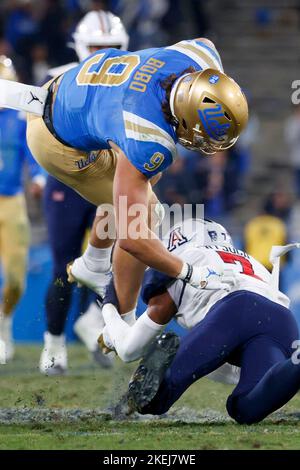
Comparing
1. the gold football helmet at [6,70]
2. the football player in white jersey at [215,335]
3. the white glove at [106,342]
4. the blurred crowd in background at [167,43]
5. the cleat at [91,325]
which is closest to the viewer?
the football player in white jersey at [215,335]

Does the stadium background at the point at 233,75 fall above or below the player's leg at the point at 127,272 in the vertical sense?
below

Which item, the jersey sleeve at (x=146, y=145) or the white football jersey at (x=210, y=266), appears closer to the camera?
the jersey sleeve at (x=146, y=145)

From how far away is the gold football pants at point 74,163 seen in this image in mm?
6012

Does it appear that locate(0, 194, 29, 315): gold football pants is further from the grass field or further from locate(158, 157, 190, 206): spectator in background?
locate(158, 157, 190, 206): spectator in background

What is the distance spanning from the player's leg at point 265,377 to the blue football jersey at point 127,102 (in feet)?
3.07

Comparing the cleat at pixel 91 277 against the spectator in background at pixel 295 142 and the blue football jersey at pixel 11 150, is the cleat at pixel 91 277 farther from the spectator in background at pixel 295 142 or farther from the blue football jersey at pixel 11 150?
the spectator in background at pixel 295 142

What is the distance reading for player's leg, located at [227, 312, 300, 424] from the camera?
4875 mm

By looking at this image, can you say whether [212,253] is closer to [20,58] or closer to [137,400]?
[137,400]

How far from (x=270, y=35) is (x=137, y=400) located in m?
9.28

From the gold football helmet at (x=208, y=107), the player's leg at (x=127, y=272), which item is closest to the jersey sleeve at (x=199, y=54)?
the gold football helmet at (x=208, y=107)

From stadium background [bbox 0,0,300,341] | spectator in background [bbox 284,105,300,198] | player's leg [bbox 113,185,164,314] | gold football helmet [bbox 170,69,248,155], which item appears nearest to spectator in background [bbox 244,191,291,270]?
stadium background [bbox 0,0,300,341]

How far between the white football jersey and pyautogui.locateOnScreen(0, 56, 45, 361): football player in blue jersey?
3.00m

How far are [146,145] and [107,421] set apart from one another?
1.37 m

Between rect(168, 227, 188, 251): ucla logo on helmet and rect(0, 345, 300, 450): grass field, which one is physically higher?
rect(168, 227, 188, 251): ucla logo on helmet
